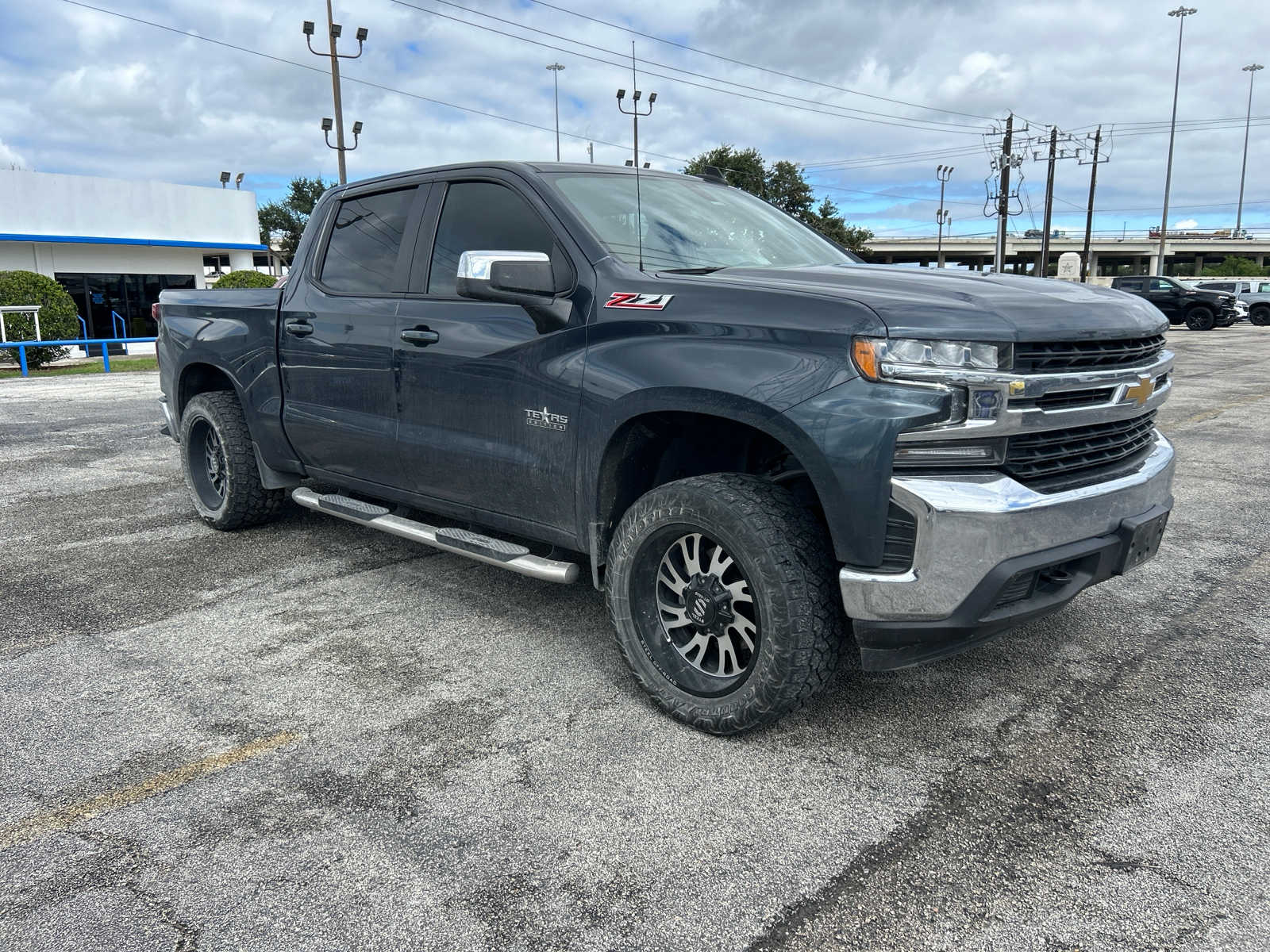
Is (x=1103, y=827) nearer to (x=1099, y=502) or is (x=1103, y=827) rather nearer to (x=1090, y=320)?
(x=1099, y=502)

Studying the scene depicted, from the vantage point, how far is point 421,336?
406cm

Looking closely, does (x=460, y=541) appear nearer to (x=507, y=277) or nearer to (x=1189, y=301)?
(x=507, y=277)

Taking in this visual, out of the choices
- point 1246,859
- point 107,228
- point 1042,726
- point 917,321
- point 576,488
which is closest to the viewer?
point 1246,859

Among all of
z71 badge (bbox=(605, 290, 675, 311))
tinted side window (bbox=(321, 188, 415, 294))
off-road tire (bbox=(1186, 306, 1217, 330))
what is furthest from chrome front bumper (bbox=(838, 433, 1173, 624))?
off-road tire (bbox=(1186, 306, 1217, 330))

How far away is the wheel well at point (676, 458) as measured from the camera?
3328mm

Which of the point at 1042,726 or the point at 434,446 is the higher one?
the point at 434,446

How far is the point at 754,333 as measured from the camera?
116 inches

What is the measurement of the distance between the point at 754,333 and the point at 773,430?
0.31 meters

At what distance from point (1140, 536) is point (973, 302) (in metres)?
0.98

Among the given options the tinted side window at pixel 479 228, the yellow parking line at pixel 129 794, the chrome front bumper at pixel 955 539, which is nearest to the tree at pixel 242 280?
the tinted side window at pixel 479 228

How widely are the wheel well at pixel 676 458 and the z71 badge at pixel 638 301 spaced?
1.17 ft

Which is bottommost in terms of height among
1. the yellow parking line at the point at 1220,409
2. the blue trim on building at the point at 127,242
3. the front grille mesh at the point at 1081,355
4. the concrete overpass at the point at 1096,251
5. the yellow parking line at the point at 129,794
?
the yellow parking line at the point at 129,794

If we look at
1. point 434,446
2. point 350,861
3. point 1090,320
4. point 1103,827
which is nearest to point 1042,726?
point 1103,827

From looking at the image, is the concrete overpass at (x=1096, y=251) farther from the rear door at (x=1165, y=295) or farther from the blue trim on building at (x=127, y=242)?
the blue trim on building at (x=127, y=242)
